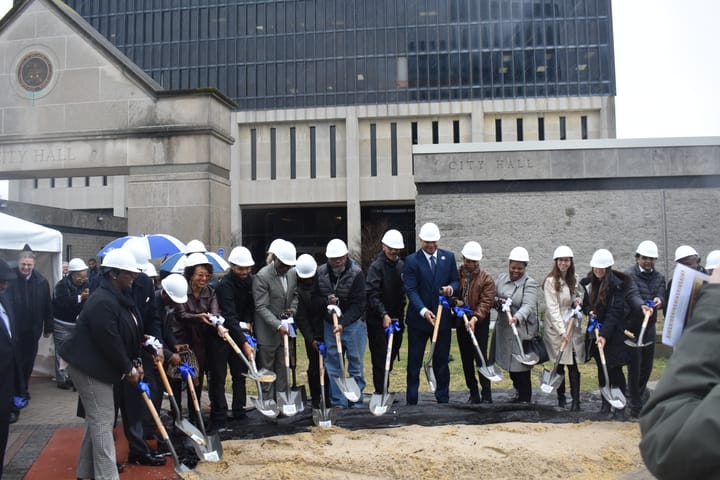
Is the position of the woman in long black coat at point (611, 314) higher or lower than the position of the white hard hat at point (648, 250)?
lower

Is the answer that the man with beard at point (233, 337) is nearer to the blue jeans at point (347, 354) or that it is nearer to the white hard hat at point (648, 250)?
the blue jeans at point (347, 354)

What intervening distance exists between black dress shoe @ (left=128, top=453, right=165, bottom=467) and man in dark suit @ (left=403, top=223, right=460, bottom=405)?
3144mm

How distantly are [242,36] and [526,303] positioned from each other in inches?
1869

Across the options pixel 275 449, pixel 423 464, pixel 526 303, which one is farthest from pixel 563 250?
pixel 275 449

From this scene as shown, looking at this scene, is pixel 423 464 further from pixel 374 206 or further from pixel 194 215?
pixel 374 206

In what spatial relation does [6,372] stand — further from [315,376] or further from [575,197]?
[575,197]

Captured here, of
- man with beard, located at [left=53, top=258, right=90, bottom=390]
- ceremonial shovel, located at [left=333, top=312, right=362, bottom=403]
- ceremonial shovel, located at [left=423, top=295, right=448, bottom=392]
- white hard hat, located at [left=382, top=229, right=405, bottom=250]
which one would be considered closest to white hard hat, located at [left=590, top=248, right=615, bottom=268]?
ceremonial shovel, located at [left=423, top=295, right=448, bottom=392]

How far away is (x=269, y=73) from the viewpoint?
48.8 meters

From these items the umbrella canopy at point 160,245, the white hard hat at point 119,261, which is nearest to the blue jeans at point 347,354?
the white hard hat at point 119,261

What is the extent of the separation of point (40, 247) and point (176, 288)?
3.99 meters

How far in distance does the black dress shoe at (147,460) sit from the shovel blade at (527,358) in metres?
4.26

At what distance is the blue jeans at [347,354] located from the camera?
23.8 ft

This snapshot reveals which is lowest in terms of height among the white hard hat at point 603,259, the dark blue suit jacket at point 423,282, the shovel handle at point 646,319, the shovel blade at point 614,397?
the shovel blade at point 614,397

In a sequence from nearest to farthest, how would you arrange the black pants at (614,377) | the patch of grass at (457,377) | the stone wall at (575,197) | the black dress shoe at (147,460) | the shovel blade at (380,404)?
the black dress shoe at (147,460) → the shovel blade at (380,404) → the black pants at (614,377) → the patch of grass at (457,377) → the stone wall at (575,197)
